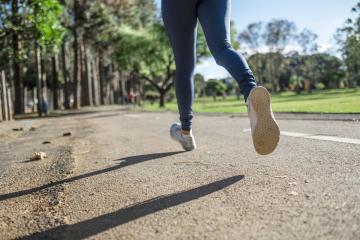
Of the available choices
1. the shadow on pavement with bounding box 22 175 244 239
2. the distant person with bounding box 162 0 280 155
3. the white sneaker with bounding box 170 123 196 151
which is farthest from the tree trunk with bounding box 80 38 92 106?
the shadow on pavement with bounding box 22 175 244 239

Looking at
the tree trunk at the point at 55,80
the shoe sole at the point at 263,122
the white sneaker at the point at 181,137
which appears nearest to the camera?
the shoe sole at the point at 263,122

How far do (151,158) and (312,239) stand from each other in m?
2.56

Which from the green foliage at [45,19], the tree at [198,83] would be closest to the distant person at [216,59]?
the green foliage at [45,19]

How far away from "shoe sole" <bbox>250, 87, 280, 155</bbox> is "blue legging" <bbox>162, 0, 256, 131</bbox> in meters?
0.15

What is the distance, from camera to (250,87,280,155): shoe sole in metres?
2.78

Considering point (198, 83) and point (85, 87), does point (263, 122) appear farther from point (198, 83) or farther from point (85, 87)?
point (198, 83)

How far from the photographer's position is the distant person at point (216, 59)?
2.79 m

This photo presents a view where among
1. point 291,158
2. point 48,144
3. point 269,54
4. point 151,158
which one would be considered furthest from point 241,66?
point 269,54

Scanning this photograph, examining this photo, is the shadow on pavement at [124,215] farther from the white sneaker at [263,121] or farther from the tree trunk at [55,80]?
the tree trunk at [55,80]

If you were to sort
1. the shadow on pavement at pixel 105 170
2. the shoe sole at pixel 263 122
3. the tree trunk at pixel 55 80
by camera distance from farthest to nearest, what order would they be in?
1. the tree trunk at pixel 55 80
2. the shadow on pavement at pixel 105 170
3. the shoe sole at pixel 263 122

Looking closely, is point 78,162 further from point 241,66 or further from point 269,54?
Answer: point 269,54

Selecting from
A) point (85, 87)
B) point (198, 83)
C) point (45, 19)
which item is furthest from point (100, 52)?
point (198, 83)

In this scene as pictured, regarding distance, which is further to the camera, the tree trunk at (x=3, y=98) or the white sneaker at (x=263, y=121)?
the tree trunk at (x=3, y=98)

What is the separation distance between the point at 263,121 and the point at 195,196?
68 cm
